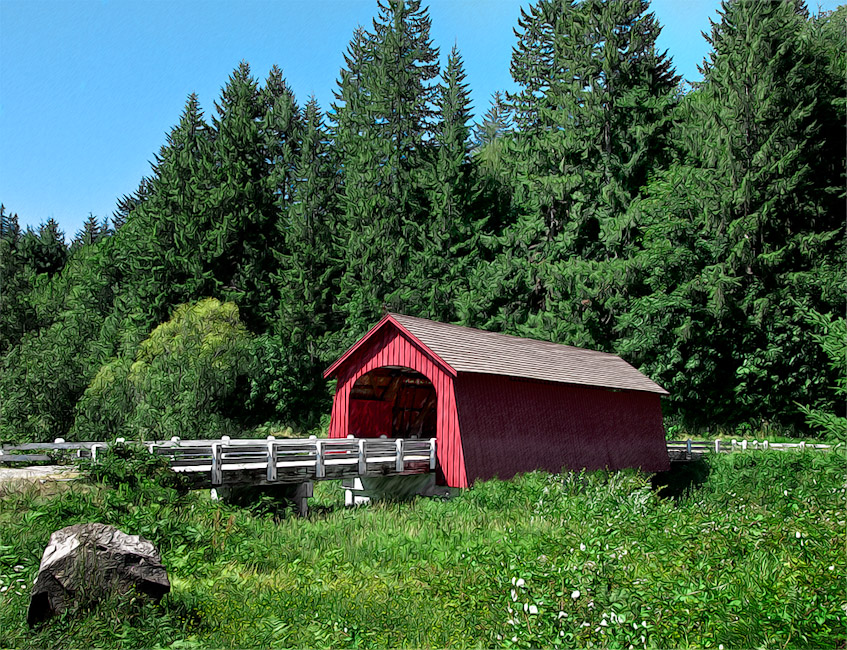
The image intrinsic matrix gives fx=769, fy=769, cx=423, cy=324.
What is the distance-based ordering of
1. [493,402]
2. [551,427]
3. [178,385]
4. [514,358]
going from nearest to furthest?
[493,402] → [551,427] → [514,358] → [178,385]

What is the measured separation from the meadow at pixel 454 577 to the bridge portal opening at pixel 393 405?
9.00m

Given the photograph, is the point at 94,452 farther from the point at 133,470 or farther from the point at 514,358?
the point at 514,358

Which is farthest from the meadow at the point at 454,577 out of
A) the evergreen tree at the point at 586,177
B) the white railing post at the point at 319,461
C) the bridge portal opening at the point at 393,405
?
the evergreen tree at the point at 586,177

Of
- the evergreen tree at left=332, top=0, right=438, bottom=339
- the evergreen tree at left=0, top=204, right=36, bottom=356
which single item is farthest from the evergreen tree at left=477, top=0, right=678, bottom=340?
the evergreen tree at left=0, top=204, right=36, bottom=356

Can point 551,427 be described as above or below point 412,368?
below

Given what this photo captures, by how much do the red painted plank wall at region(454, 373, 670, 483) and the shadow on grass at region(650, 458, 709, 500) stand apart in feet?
3.39

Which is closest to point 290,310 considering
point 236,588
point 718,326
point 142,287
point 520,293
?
point 142,287

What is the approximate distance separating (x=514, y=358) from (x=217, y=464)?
10101 mm

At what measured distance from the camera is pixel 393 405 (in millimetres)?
25656

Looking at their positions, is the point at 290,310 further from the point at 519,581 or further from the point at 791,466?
the point at 519,581

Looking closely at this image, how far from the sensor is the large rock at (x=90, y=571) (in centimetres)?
839

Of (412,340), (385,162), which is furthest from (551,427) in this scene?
(385,162)

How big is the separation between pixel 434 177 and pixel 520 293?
8.75 m

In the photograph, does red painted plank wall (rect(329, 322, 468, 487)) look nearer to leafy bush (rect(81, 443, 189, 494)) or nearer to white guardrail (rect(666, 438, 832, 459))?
leafy bush (rect(81, 443, 189, 494))
